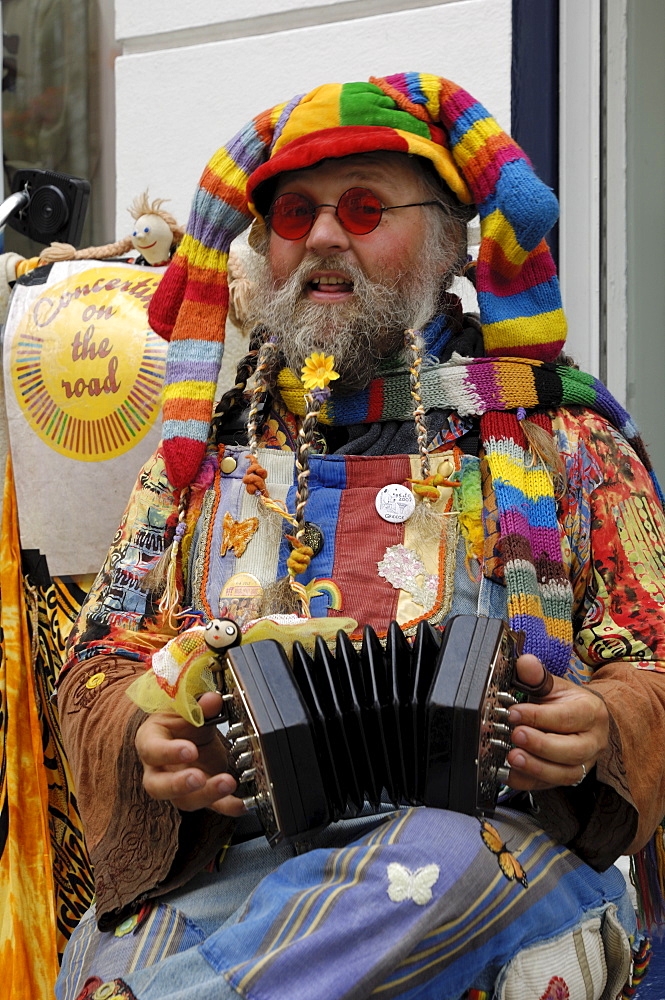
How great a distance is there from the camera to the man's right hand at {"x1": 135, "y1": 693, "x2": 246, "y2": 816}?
1751 mm

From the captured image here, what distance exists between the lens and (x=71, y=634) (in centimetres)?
221

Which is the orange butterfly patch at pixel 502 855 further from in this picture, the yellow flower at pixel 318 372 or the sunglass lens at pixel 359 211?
the sunglass lens at pixel 359 211

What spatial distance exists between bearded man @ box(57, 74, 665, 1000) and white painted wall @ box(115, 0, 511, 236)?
141 centimetres

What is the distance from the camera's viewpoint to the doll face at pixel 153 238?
2.79m

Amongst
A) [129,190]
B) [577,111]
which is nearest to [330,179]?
[577,111]

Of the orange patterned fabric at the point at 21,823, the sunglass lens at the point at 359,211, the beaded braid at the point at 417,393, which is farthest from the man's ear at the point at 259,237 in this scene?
the orange patterned fabric at the point at 21,823

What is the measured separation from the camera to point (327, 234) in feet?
7.16

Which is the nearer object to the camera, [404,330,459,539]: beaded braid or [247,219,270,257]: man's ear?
[404,330,459,539]: beaded braid

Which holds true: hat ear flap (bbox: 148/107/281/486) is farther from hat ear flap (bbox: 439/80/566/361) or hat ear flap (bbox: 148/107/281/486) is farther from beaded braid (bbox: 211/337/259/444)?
hat ear flap (bbox: 439/80/566/361)

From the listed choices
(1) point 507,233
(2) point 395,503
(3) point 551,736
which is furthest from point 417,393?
(3) point 551,736

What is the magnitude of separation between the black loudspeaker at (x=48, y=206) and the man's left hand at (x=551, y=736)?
1855mm

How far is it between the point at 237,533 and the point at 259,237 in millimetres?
655

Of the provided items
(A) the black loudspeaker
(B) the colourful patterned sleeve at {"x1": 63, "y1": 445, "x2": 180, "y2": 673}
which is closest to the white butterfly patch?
(B) the colourful patterned sleeve at {"x1": 63, "y1": 445, "x2": 180, "y2": 673}

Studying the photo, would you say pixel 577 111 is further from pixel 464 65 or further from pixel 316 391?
pixel 316 391
